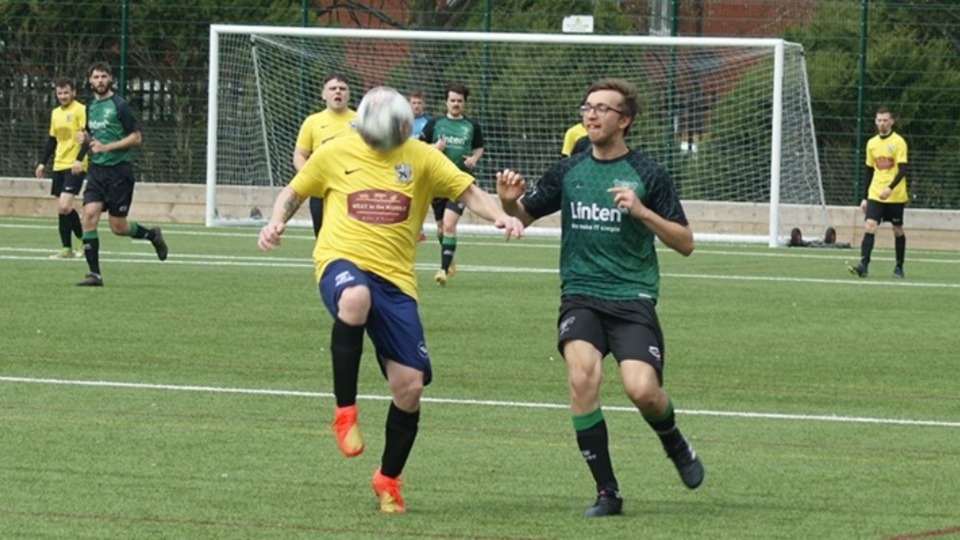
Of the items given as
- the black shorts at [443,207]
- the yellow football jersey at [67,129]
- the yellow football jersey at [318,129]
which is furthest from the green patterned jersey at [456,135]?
the yellow football jersey at [67,129]

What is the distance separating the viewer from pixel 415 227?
8.48 metres

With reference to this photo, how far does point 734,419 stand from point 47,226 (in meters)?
21.0

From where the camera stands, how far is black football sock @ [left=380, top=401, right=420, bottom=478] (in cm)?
816

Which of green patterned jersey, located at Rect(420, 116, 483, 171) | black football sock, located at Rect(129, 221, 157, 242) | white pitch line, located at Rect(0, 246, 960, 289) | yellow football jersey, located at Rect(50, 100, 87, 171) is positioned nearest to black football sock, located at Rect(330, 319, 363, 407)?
black football sock, located at Rect(129, 221, 157, 242)

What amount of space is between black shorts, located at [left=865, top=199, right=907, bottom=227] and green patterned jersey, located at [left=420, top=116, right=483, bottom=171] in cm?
527

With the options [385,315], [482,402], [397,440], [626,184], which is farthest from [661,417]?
[482,402]

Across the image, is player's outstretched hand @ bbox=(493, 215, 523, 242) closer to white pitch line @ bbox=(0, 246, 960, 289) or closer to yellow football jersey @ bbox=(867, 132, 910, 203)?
white pitch line @ bbox=(0, 246, 960, 289)

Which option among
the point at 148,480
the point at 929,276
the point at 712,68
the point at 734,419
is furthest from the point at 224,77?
the point at 148,480

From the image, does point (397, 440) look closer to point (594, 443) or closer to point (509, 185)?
point (594, 443)

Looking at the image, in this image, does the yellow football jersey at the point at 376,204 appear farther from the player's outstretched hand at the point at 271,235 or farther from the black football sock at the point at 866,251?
the black football sock at the point at 866,251

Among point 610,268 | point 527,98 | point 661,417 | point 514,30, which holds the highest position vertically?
point 514,30

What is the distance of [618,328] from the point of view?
27.4 feet

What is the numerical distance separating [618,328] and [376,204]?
114cm

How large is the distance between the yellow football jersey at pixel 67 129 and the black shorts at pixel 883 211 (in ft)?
32.1
